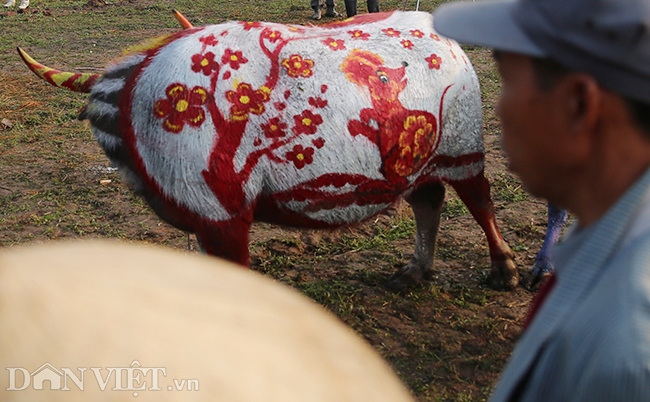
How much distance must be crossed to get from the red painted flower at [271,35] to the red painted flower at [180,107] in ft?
1.42

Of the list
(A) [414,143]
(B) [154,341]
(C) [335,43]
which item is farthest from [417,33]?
(B) [154,341]

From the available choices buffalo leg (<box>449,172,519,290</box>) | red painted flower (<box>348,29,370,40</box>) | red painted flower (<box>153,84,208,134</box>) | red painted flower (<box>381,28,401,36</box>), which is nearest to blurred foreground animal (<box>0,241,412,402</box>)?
red painted flower (<box>153,84,208,134</box>)

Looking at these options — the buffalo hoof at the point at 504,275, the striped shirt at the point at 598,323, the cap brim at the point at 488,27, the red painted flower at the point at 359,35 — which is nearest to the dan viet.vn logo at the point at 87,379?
the striped shirt at the point at 598,323

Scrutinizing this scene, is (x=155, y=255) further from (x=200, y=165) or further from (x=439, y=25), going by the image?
(x=200, y=165)

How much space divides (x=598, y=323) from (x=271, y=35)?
2215mm

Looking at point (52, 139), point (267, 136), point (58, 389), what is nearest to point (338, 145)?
point (267, 136)

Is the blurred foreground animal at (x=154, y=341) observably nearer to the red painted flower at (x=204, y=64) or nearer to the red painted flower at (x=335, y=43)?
the red painted flower at (x=204, y=64)

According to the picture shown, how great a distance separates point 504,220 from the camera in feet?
→ 13.5

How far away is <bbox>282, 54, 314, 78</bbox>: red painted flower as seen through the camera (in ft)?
8.22

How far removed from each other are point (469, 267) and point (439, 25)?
2922 mm

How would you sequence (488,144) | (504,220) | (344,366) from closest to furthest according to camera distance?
(344,366) < (504,220) < (488,144)

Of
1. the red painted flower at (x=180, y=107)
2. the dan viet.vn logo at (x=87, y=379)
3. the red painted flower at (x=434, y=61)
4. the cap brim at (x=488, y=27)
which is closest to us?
the dan viet.vn logo at (x=87, y=379)

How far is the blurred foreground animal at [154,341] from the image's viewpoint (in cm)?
49

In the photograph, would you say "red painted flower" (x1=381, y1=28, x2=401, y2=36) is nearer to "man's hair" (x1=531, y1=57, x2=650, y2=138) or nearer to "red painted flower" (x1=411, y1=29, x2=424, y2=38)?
"red painted flower" (x1=411, y1=29, x2=424, y2=38)
